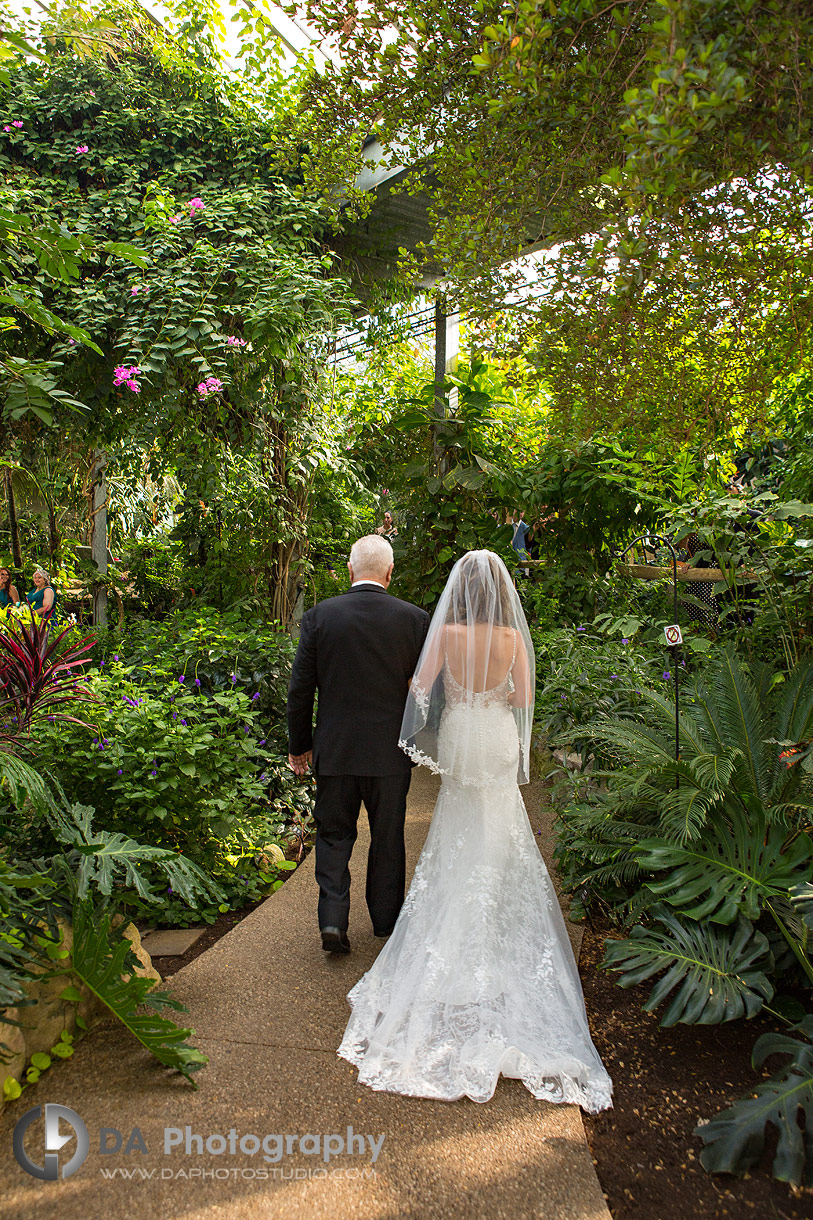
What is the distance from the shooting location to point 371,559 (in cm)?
323

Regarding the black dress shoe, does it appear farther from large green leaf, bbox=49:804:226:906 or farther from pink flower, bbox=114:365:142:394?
pink flower, bbox=114:365:142:394

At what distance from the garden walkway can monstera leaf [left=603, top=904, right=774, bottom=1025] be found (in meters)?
0.44

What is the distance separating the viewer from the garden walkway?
1751 mm

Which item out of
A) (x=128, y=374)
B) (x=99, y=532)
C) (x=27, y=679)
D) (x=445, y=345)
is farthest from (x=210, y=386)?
(x=99, y=532)

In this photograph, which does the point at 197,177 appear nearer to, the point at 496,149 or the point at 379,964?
the point at 496,149

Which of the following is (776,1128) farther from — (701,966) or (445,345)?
(445,345)

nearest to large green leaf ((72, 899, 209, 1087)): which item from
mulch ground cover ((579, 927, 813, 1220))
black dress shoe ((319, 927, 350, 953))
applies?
black dress shoe ((319, 927, 350, 953))

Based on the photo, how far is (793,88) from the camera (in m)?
1.72

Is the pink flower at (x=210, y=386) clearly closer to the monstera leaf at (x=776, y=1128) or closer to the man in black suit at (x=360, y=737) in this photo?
the man in black suit at (x=360, y=737)

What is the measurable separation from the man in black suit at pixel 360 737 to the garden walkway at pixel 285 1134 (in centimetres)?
52

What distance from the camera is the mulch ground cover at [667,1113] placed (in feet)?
5.74

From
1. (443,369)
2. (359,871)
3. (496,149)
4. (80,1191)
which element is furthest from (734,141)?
(443,369)

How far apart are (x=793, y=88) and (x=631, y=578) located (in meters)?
4.50
